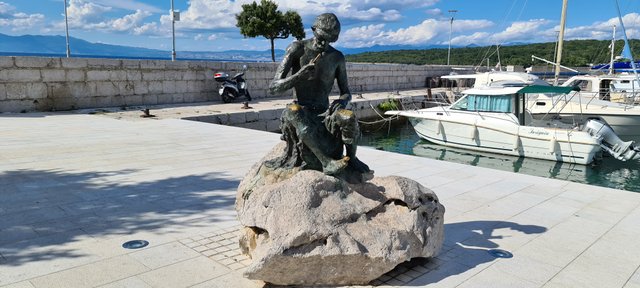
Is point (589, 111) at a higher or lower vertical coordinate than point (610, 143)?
higher

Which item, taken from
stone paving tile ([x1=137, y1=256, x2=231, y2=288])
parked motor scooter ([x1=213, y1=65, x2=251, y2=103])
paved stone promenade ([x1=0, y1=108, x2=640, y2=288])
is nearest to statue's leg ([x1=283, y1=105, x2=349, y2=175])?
paved stone promenade ([x1=0, y1=108, x2=640, y2=288])

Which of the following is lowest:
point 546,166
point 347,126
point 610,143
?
point 546,166

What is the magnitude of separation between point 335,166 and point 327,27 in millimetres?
1077

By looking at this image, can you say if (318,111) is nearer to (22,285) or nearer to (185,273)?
(185,273)

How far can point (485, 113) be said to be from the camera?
12.1 meters

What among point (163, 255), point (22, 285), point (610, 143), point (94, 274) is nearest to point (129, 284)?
point (94, 274)

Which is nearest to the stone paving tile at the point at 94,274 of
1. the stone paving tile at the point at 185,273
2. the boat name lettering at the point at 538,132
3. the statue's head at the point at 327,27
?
the stone paving tile at the point at 185,273

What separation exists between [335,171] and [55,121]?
9.71m

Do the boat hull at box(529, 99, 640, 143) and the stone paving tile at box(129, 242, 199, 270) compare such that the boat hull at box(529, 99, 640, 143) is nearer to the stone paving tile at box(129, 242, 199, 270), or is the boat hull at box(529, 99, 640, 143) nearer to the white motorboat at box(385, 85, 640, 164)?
the white motorboat at box(385, 85, 640, 164)

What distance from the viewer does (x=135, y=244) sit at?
149 inches

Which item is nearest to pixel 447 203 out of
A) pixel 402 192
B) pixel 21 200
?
pixel 402 192

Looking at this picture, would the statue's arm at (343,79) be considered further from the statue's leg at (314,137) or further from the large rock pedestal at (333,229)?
the large rock pedestal at (333,229)

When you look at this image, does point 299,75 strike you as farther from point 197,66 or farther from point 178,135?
point 197,66

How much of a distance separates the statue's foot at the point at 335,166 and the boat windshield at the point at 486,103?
372 inches
